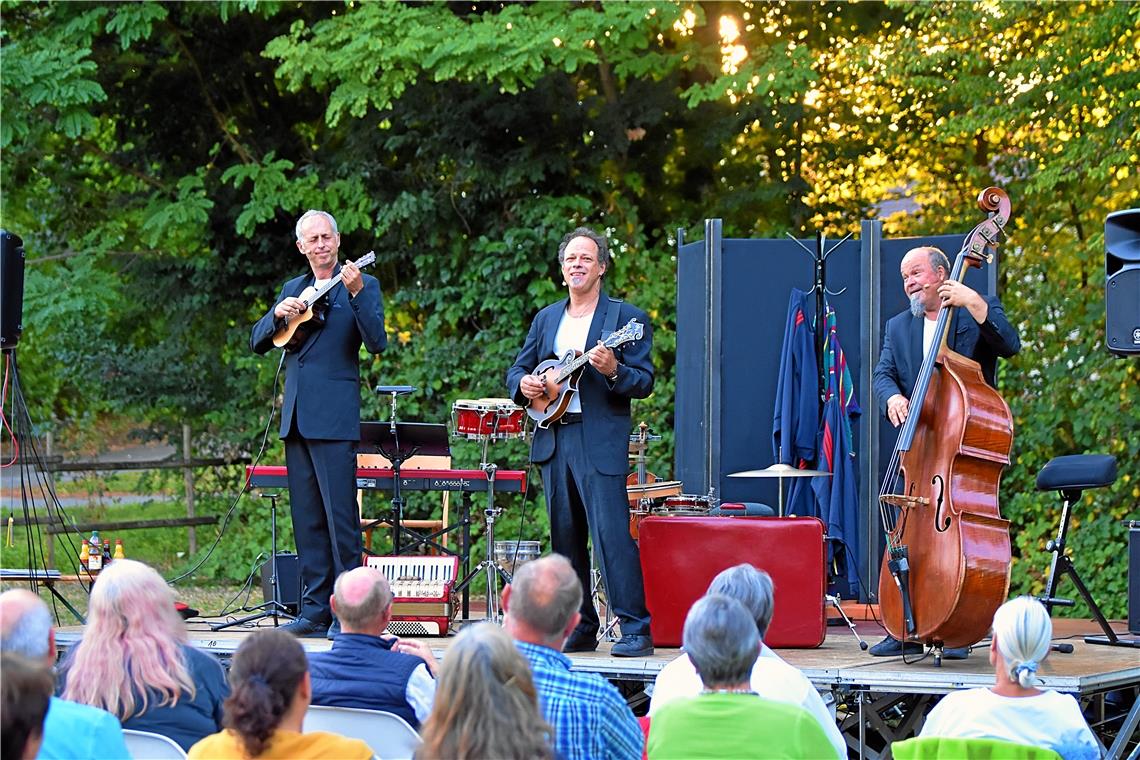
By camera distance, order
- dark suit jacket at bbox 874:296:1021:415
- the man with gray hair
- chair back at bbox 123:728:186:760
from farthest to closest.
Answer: dark suit jacket at bbox 874:296:1021:415 < chair back at bbox 123:728:186:760 < the man with gray hair

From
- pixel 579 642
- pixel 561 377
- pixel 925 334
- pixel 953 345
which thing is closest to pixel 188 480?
pixel 579 642

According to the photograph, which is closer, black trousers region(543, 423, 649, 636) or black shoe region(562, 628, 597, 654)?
black trousers region(543, 423, 649, 636)

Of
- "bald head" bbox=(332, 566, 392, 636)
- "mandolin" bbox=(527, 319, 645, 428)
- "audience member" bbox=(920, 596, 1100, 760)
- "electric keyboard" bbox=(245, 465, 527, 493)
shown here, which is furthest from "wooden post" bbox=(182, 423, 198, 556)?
"audience member" bbox=(920, 596, 1100, 760)

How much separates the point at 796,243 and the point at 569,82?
4.20 meters

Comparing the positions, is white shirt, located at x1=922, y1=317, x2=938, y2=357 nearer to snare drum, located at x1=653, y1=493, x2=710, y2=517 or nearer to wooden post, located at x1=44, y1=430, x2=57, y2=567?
snare drum, located at x1=653, y1=493, x2=710, y2=517

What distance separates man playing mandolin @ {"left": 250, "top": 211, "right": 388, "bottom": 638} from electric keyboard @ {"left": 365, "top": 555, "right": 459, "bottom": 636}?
1.81ft

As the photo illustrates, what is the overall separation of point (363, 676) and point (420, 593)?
9.28ft

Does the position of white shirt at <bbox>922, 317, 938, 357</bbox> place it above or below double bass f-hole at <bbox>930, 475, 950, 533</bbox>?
above

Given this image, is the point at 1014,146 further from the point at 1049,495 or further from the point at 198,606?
the point at 198,606

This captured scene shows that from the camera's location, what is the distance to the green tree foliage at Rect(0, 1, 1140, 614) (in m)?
9.80

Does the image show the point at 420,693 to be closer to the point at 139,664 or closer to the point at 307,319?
the point at 139,664

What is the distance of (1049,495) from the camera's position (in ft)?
32.0

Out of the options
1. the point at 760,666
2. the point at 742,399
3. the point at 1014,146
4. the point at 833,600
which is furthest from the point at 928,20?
the point at 760,666

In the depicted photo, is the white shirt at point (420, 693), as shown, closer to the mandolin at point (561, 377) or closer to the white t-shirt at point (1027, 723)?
the white t-shirt at point (1027, 723)
